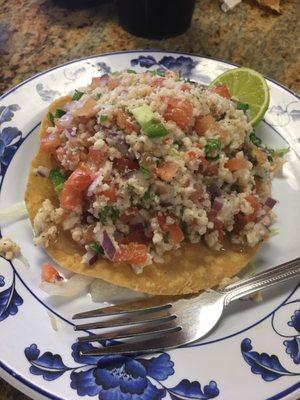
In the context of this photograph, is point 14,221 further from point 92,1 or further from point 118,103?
point 92,1

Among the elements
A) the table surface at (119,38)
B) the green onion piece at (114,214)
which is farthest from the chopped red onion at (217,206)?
the table surface at (119,38)

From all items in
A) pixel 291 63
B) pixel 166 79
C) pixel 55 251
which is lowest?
pixel 291 63

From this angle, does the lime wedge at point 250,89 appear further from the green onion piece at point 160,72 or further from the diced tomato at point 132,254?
the diced tomato at point 132,254

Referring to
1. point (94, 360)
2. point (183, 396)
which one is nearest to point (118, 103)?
point (94, 360)

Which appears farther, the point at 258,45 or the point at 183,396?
the point at 258,45

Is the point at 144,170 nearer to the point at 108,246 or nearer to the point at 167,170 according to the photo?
the point at 167,170

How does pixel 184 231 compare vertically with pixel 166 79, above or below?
below

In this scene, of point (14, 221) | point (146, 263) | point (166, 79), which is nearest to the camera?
point (146, 263)

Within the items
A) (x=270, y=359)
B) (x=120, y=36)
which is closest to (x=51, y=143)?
(x=270, y=359)
